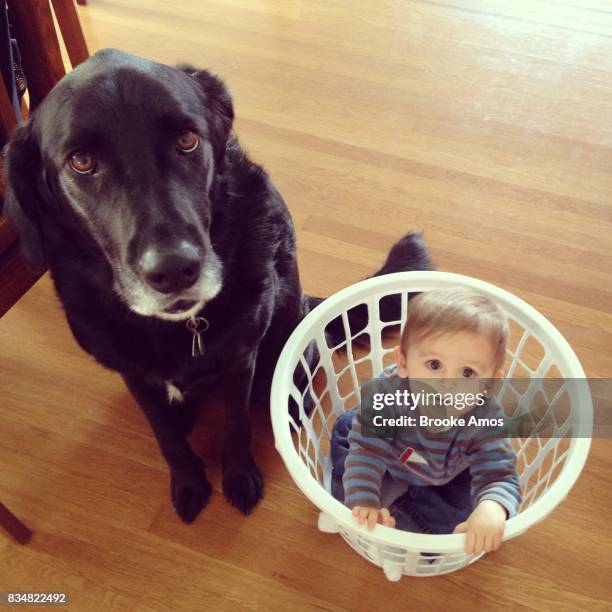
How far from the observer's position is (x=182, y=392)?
1037mm

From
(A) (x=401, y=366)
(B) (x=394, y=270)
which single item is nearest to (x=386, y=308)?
(B) (x=394, y=270)

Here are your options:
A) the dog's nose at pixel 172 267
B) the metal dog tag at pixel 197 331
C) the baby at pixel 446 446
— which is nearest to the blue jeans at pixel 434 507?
the baby at pixel 446 446

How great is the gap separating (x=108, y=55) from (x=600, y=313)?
119 cm

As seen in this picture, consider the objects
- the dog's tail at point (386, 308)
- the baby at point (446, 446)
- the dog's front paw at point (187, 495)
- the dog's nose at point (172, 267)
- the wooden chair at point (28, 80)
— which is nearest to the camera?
the dog's nose at point (172, 267)

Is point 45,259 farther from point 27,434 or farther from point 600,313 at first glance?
point 600,313

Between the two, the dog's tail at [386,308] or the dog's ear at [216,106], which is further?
the dog's tail at [386,308]

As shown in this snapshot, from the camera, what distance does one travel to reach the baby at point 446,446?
0.88 metres

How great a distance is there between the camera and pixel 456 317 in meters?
0.88

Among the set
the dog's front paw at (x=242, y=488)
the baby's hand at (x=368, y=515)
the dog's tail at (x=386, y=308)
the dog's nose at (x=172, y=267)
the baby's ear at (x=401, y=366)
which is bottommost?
the dog's front paw at (x=242, y=488)

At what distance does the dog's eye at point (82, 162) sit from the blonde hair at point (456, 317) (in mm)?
508

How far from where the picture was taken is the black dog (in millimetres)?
768

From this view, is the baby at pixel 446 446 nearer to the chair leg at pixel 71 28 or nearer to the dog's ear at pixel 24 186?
the dog's ear at pixel 24 186

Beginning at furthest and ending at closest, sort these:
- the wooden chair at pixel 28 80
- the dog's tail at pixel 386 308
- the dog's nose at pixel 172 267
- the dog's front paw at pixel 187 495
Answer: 1. the dog's tail at pixel 386 308
2. the dog's front paw at pixel 187 495
3. the wooden chair at pixel 28 80
4. the dog's nose at pixel 172 267

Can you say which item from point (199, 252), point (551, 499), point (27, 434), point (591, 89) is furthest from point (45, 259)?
point (591, 89)
